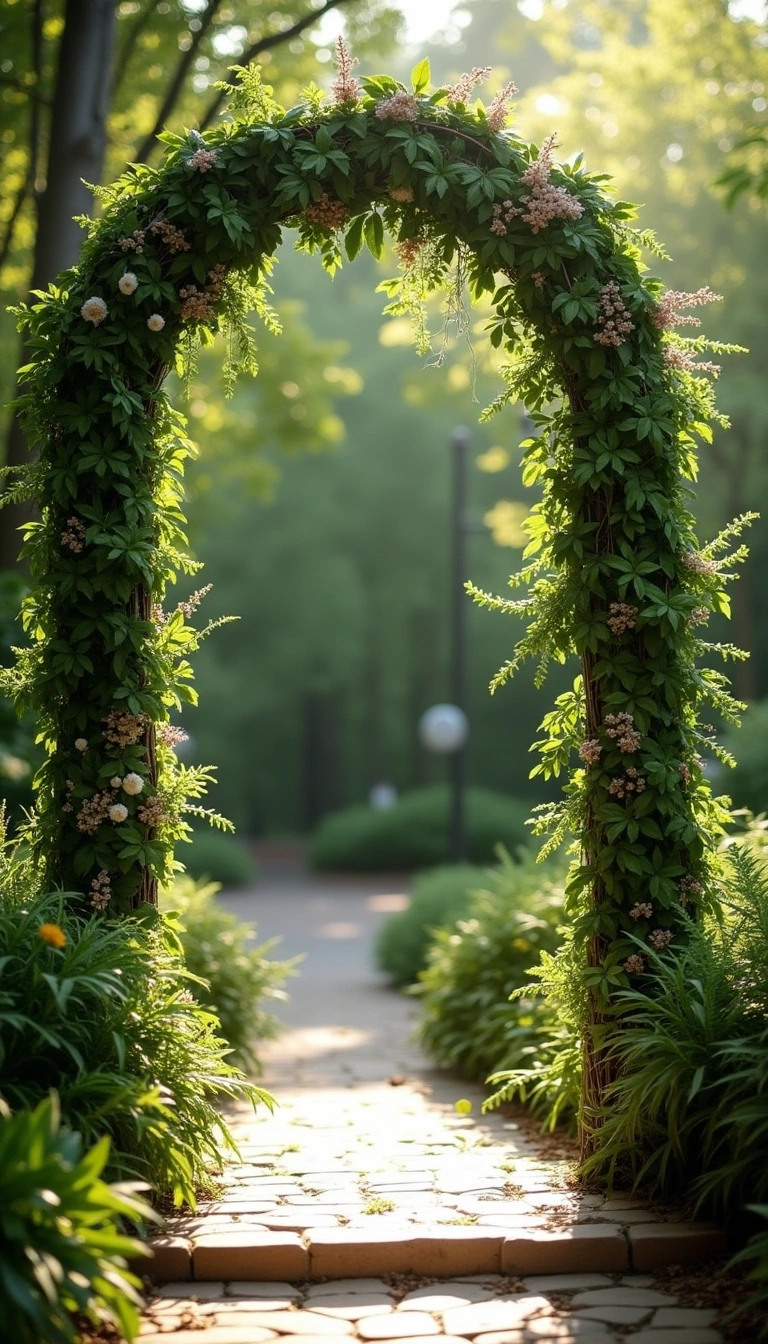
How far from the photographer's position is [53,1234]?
2.95 m

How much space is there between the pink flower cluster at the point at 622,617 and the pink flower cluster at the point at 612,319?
894 mm

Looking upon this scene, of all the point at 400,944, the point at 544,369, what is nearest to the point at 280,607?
the point at 400,944

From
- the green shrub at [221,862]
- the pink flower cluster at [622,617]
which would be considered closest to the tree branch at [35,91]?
the pink flower cluster at [622,617]

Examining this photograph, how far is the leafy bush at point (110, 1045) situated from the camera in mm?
3764

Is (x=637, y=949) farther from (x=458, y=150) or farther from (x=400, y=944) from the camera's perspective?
(x=400, y=944)

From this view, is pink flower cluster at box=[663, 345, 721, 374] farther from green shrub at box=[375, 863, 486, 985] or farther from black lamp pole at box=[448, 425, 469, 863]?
black lamp pole at box=[448, 425, 469, 863]

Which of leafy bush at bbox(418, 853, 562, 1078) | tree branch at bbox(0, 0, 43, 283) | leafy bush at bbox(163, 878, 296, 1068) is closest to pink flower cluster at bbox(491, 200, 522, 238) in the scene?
leafy bush at bbox(418, 853, 562, 1078)

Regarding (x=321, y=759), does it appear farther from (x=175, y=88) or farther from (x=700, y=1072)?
(x=700, y=1072)

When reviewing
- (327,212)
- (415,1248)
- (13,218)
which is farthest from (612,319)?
(13,218)

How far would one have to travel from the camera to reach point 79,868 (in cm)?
452

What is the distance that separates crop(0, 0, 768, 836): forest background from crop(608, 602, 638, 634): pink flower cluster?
114 centimetres

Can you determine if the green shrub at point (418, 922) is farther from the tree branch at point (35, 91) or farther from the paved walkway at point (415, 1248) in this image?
the tree branch at point (35, 91)

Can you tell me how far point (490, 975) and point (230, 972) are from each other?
1.39 meters

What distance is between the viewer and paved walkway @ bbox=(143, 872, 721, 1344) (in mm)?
3445
